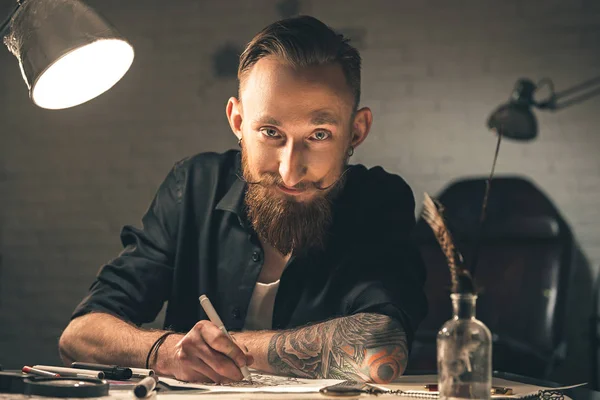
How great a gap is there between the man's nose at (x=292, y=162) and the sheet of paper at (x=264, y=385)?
0.52 meters

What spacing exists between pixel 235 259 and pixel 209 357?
626 mm

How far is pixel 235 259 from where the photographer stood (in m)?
2.01

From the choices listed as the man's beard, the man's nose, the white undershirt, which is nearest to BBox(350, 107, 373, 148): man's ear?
the man's beard

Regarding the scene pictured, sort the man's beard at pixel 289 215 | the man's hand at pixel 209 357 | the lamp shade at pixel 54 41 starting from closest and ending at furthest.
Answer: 1. the man's hand at pixel 209 357
2. the lamp shade at pixel 54 41
3. the man's beard at pixel 289 215

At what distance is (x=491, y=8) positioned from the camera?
3965 millimetres

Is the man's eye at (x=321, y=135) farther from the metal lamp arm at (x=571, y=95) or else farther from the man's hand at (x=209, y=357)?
the metal lamp arm at (x=571, y=95)

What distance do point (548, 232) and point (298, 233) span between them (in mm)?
2072

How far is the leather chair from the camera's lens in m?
3.37

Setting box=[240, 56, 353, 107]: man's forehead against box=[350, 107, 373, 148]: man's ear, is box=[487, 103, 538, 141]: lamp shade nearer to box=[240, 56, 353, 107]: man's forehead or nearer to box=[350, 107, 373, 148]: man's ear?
box=[350, 107, 373, 148]: man's ear

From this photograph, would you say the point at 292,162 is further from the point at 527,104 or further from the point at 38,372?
the point at 527,104

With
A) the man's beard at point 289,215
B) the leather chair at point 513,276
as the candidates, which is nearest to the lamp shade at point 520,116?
the leather chair at point 513,276

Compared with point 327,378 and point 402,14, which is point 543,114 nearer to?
point 402,14

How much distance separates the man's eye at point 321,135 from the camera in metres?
1.83

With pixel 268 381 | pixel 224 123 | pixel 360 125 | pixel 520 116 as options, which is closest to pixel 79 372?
pixel 268 381
